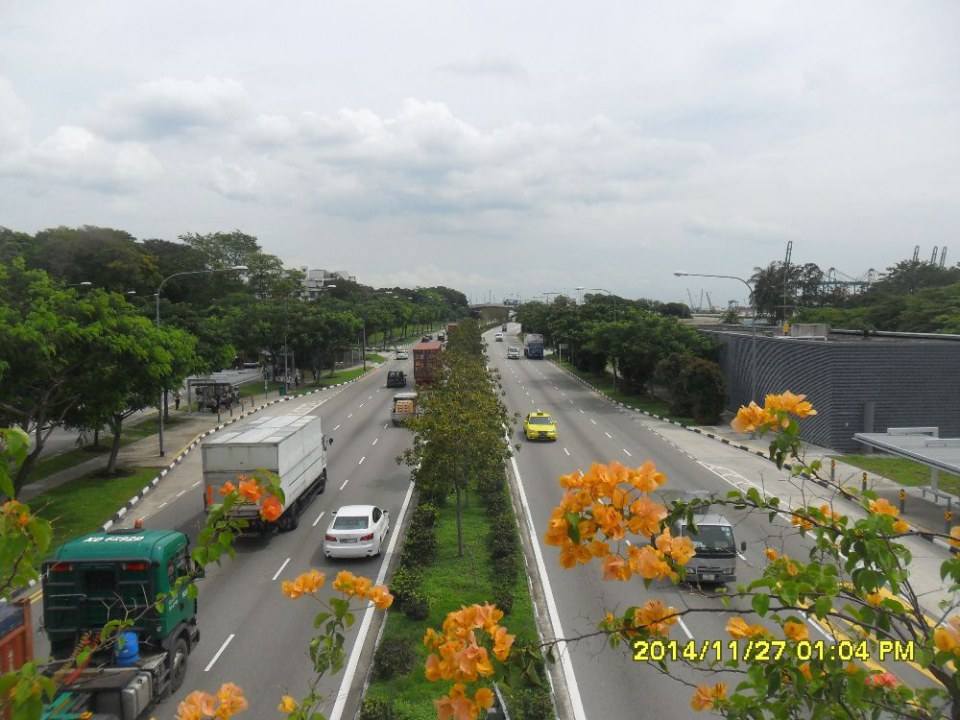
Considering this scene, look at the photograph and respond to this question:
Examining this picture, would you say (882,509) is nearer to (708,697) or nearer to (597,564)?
(708,697)

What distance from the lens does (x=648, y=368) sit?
147 ft

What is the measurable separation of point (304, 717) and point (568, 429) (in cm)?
3179

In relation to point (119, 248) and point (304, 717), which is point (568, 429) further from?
point (119, 248)

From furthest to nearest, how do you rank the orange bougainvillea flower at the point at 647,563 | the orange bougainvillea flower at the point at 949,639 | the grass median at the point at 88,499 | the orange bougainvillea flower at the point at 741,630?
the grass median at the point at 88,499, the orange bougainvillea flower at the point at 741,630, the orange bougainvillea flower at the point at 647,563, the orange bougainvillea flower at the point at 949,639

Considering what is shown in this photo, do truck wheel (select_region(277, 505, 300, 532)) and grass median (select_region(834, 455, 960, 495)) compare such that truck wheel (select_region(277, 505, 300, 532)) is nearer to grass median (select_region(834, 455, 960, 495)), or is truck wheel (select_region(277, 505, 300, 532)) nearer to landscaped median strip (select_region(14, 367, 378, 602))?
landscaped median strip (select_region(14, 367, 378, 602))

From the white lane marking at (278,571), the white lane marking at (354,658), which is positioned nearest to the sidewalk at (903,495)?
the white lane marking at (354,658)

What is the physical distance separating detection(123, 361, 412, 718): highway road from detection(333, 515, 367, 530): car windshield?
0.85 m

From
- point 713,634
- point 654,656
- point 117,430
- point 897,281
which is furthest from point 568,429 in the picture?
point 897,281

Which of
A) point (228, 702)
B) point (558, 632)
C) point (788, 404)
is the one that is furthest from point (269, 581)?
point (788, 404)

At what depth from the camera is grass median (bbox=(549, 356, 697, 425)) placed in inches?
1561

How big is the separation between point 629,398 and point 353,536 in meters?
33.9

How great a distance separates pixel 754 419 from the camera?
12.7ft

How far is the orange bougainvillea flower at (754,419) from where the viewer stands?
3.79 metres

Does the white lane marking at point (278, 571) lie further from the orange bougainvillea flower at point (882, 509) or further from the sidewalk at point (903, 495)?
the orange bougainvillea flower at point (882, 509)
